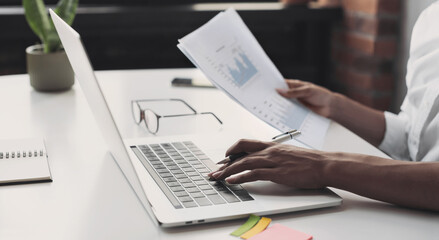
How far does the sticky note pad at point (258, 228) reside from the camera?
739mm

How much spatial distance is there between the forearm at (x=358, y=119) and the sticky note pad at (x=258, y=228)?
558 mm

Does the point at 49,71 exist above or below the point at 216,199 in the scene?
above

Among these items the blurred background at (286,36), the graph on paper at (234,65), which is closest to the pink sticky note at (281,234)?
the graph on paper at (234,65)

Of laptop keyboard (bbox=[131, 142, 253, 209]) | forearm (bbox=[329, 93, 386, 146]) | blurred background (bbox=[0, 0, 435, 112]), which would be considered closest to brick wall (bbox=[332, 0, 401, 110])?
blurred background (bbox=[0, 0, 435, 112])

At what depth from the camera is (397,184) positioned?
829 mm

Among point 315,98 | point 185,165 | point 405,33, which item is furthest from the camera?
point 405,33

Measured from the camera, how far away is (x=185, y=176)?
35.6 inches

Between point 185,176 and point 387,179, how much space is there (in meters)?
0.30

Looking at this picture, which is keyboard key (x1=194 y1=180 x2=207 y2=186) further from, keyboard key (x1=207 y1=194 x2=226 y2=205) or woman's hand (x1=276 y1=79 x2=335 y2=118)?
woman's hand (x1=276 y1=79 x2=335 y2=118)

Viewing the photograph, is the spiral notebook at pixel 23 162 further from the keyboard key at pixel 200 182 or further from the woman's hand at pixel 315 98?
the woman's hand at pixel 315 98

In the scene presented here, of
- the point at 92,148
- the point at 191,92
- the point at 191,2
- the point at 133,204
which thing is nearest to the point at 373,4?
the point at 191,2

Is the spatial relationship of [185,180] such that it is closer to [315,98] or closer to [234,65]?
[234,65]

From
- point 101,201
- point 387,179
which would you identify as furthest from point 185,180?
point 387,179

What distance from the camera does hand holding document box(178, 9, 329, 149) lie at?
1.13 m
